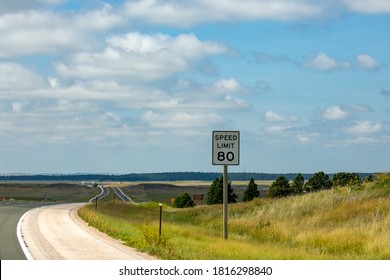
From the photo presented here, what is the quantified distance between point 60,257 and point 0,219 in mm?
18722

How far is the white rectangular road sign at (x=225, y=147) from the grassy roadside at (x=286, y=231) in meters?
2.67

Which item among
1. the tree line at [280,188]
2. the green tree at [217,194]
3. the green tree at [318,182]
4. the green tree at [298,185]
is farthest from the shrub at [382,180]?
the green tree at [318,182]

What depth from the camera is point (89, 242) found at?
75.1 feet

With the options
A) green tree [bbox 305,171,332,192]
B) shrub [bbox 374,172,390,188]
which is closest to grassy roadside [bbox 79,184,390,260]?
shrub [bbox 374,172,390,188]

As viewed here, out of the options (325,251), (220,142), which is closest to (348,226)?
(325,251)

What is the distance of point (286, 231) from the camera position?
32.7 m

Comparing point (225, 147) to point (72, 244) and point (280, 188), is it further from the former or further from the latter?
point (280, 188)

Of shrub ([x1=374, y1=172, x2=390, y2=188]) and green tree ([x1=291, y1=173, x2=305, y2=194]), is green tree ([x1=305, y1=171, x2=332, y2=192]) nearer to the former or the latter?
green tree ([x1=291, y1=173, x2=305, y2=194])

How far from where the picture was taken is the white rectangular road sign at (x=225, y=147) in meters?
21.5

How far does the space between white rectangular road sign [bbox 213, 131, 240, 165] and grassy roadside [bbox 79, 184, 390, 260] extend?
8.77 ft

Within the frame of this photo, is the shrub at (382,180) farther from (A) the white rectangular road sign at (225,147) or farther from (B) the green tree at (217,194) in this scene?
(B) the green tree at (217,194)

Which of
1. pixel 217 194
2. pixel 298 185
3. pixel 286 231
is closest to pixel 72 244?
pixel 286 231

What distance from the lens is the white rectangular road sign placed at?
2152 centimetres
